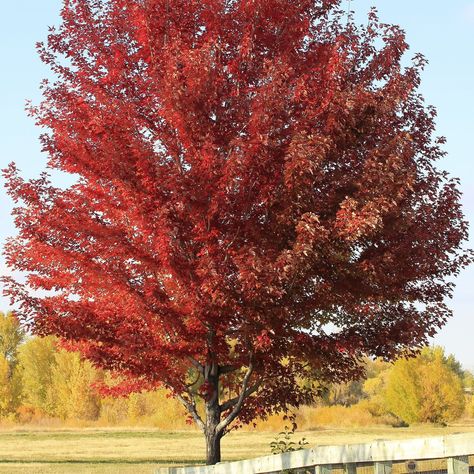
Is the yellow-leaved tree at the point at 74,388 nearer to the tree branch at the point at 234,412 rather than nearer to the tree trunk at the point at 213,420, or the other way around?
the tree trunk at the point at 213,420

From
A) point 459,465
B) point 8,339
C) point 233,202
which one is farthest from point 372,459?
point 8,339

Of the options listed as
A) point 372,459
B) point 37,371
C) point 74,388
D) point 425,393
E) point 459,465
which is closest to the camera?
point 459,465

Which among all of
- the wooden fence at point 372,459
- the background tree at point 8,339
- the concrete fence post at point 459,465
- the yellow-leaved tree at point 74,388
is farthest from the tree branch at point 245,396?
the background tree at point 8,339

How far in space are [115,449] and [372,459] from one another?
33.5 meters

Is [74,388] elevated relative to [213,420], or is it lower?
elevated

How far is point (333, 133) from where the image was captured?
16.1m

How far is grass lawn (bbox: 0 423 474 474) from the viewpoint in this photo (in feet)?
105

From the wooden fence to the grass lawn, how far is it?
1696cm

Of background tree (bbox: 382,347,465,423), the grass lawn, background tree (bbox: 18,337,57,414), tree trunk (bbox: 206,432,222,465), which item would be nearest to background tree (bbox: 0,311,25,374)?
background tree (bbox: 18,337,57,414)

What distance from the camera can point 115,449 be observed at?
41.8 m

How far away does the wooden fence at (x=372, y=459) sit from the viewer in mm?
9094

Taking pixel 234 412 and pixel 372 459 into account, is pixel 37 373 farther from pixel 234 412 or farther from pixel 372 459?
pixel 372 459

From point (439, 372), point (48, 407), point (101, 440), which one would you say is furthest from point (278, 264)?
point (48, 407)

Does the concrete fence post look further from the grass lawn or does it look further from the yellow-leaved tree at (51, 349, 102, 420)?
the yellow-leaved tree at (51, 349, 102, 420)
